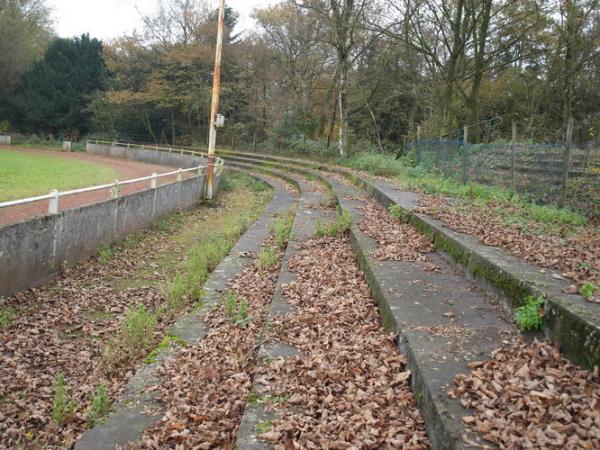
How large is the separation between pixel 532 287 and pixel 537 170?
7173mm

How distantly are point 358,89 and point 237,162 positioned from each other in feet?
27.6

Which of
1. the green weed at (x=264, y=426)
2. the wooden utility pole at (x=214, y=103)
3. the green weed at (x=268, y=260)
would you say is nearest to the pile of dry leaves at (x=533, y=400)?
the green weed at (x=264, y=426)

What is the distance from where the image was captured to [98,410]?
4.26 metres

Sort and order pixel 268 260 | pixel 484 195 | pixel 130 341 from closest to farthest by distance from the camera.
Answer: pixel 130 341 → pixel 268 260 → pixel 484 195

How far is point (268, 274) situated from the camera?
7.82 metres

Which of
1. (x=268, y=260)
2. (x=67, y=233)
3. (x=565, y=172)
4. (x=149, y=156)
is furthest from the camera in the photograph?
(x=149, y=156)

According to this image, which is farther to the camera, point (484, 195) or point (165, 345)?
point (484, 195)

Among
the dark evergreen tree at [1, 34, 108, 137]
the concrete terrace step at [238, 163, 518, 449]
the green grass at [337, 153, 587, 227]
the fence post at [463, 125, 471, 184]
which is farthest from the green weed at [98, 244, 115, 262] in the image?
the dark evergreen tree at [1, 34, 108, 137]

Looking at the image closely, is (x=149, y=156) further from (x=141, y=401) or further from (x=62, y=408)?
(x=141, y=401)

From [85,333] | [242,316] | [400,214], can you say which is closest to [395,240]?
[400,214]

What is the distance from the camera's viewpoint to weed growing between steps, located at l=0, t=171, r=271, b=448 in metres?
4.33

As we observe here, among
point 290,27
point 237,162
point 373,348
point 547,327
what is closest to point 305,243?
point 373,348

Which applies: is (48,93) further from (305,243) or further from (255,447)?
(255,447)

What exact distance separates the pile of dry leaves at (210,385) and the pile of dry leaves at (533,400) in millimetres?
1779
